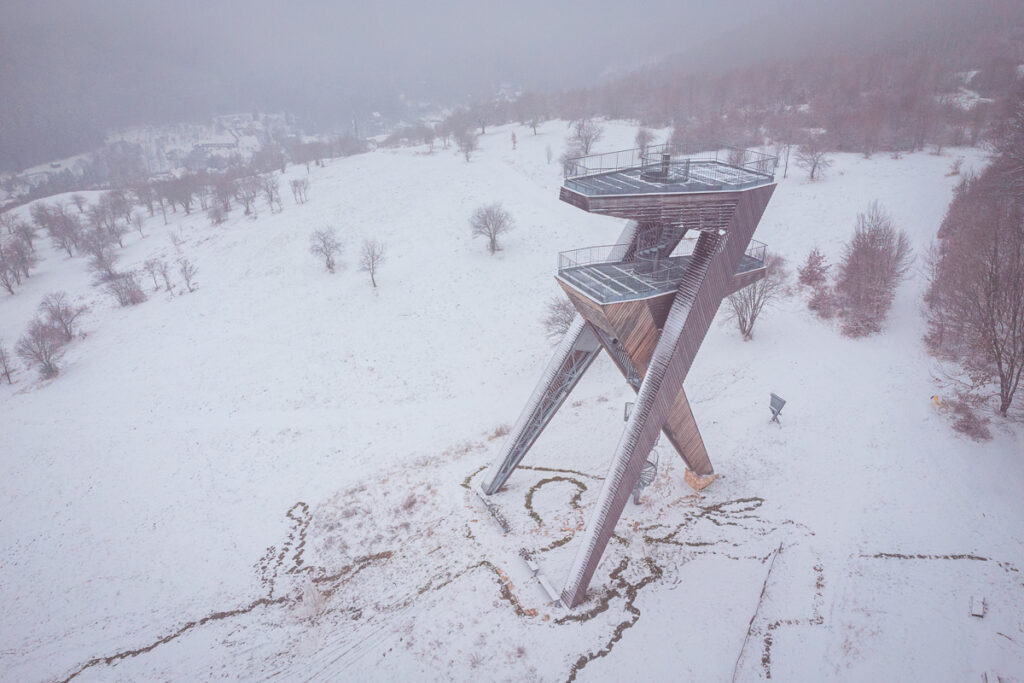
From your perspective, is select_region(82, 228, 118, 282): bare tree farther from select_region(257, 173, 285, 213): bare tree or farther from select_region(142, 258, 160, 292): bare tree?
select_region(257, 173, 285, 213): bare tree

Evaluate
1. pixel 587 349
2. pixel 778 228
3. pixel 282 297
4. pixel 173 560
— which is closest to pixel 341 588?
pixel 173 560

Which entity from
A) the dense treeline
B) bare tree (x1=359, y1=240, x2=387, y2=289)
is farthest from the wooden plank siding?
the dense treeline

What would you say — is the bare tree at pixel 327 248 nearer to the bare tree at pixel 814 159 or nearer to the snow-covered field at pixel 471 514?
the snow-covered field at pixel 471 514

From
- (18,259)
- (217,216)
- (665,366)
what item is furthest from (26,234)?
(665,366)

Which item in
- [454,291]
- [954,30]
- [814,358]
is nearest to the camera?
[814,358]

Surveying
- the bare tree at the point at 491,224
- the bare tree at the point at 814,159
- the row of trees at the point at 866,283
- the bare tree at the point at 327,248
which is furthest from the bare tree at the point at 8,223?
the bare tree at the point at 814,159

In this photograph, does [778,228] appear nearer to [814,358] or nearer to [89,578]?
[814,358]
